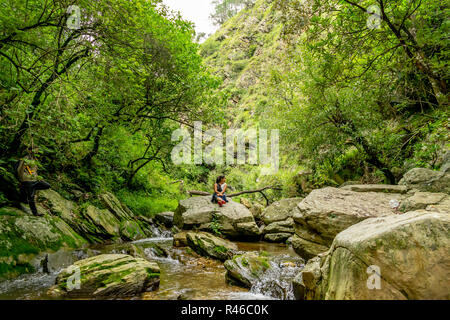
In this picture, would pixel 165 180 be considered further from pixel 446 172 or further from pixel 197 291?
pixel 446 172

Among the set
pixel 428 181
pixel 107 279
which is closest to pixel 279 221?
pixel 428 181

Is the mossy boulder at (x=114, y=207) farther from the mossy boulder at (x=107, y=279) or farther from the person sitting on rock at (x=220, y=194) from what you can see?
the mossy boulder at (x=107, y=279)

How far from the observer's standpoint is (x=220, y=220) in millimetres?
10445

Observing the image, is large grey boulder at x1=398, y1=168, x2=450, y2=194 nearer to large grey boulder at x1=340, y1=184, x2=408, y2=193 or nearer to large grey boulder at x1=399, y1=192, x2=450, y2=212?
large grey boulder at x1=340, y1=184, x2=408, y2=193

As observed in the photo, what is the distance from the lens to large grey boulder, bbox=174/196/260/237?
33.7 ft

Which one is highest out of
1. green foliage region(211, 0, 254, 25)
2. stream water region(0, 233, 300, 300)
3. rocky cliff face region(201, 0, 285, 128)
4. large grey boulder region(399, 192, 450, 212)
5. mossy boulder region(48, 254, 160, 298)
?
green foliage region(211, 0, 254, 25)

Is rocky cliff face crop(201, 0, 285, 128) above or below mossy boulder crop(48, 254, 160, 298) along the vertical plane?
above

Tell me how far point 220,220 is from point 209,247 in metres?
2.68

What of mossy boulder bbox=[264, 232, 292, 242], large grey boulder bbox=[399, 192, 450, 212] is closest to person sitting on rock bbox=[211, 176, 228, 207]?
mossy boulder bbox=[264, 232, 292, 242]

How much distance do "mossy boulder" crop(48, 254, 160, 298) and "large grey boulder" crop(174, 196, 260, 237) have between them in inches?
201

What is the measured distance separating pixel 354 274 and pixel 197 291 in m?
3.40

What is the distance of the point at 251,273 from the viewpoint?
5645 millimetres

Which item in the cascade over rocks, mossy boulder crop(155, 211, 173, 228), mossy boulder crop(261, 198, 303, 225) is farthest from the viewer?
mossy boulder crop(155, 211, 173, 228)

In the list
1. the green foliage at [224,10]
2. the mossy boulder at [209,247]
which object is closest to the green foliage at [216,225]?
the mossy boulder at [209,247]
